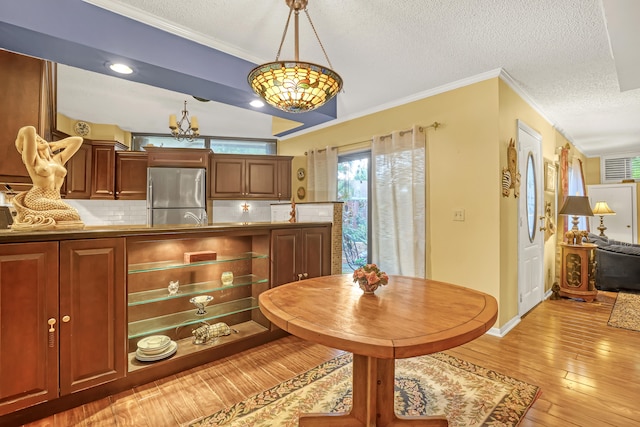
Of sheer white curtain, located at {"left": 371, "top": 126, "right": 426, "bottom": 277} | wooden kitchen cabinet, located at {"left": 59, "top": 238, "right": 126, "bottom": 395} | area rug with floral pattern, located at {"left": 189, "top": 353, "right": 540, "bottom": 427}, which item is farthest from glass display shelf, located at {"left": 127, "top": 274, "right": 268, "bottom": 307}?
sheer white curtain, located at {"left": 371, "top": 126, "right": 426, "bottom": 277}

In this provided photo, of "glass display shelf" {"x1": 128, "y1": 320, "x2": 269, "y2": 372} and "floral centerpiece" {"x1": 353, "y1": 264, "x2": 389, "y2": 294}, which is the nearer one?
"floral centerpiece" {"x1": 353, "y1": 264, "x2": 389, "y2": 294}

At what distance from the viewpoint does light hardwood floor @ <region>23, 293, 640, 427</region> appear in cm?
176

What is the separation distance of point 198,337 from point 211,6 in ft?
8.19

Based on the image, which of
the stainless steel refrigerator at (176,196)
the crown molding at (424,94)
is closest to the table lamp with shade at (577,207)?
the crown molding at (424,94)

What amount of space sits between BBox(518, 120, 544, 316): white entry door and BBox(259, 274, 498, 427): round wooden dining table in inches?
86.7

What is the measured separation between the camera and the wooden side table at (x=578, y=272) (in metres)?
4.04

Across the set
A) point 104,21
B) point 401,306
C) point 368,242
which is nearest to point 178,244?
point 104,21

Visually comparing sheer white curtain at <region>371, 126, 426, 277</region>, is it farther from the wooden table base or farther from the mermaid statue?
the mermaid statue

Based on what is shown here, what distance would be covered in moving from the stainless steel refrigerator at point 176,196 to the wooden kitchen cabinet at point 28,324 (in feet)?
8.75

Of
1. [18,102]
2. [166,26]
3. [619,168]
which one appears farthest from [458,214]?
[619,168]

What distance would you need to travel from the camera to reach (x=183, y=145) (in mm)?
5438

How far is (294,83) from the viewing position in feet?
5.32

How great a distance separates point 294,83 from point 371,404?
1.69 m

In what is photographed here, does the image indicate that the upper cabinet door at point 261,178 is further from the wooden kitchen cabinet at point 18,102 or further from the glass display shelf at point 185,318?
the wooden kitchen cabinet at point 18,102
